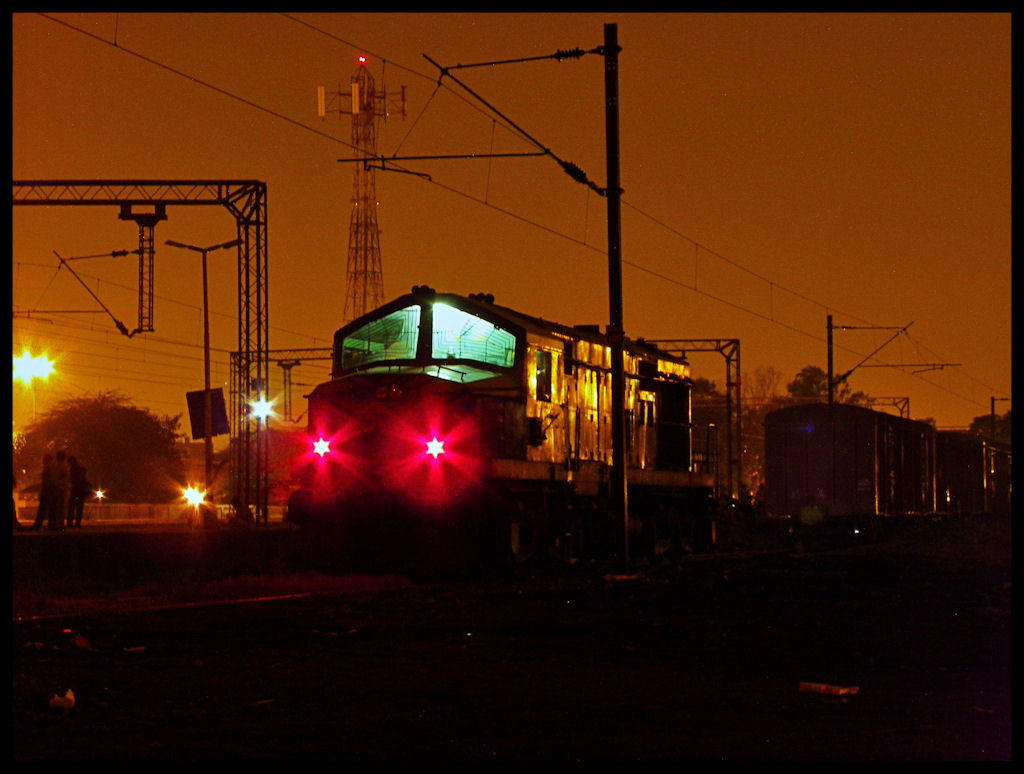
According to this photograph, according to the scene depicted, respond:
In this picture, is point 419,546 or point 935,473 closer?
point 419,546

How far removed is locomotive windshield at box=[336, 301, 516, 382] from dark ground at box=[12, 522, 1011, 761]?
3.70m

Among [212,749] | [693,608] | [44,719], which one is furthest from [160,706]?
[693,608]

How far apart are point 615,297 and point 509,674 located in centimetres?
1337

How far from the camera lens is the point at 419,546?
66.3ft

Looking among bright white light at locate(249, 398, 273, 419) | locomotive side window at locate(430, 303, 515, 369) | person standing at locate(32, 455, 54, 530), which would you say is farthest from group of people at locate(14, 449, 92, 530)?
locomotive side window at locate(430, 303, 515, 369)

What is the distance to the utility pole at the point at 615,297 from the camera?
22.4 m

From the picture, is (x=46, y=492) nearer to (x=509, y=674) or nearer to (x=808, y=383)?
(x=509, y=674)

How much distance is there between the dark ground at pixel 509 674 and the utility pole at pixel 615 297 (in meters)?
4.04

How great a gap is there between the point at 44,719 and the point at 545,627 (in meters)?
6.26

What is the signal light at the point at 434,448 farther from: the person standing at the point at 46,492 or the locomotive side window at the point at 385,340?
the person standing at the point at 46,492

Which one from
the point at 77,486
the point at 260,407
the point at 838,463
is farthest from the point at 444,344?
the point at 838,463

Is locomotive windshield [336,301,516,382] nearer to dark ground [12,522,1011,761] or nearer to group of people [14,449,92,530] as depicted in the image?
dark ground [12,522,1011,761]


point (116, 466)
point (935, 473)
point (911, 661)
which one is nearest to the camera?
point (911, 661)

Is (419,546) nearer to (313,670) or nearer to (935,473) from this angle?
(313,670)
